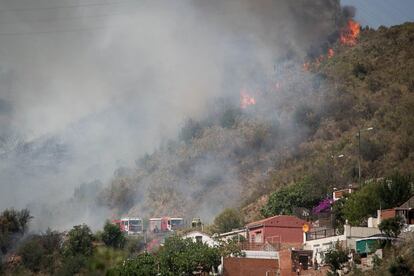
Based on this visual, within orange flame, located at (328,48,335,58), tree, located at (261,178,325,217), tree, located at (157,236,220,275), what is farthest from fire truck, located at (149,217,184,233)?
orange flame, located at (328,48,335,58)

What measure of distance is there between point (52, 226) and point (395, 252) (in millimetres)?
61300

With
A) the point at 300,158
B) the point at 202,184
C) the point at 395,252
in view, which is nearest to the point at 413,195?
the point at 395,252

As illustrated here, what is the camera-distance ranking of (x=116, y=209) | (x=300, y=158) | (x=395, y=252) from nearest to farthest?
(x=395, y=252) → (x=300, y=158) → (x=116, y=209)

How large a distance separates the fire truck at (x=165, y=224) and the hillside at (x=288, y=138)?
4.22 m

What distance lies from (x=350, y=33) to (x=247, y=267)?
85564mm

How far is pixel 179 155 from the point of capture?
12038cm

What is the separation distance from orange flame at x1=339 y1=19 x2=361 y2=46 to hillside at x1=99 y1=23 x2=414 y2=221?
4786 mm

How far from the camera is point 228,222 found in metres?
86.1

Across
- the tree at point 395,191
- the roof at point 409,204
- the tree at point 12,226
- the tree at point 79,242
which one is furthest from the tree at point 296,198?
the tree at point 12,226

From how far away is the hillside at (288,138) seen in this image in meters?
95.6

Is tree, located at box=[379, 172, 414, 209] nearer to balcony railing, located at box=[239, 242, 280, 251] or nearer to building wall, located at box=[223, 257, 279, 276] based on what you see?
balcony railing, located at box=[239, 242, 280, 251]

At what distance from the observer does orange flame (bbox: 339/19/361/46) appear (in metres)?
139

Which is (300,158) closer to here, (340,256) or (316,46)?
(316,46)

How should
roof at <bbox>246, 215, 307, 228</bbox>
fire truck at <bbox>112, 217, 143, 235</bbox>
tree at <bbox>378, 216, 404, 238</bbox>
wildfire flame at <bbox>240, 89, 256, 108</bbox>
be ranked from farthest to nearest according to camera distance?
wildfire flame at <bbox>240, 89, 256, 108</bbox>, fire truck at <bbox>112, 217, 143, 235</bbox>, roof at <bbox>246, 215, 307, 228</bbox>, tree at <bbox>378, 216, 404, 238</bbox>
